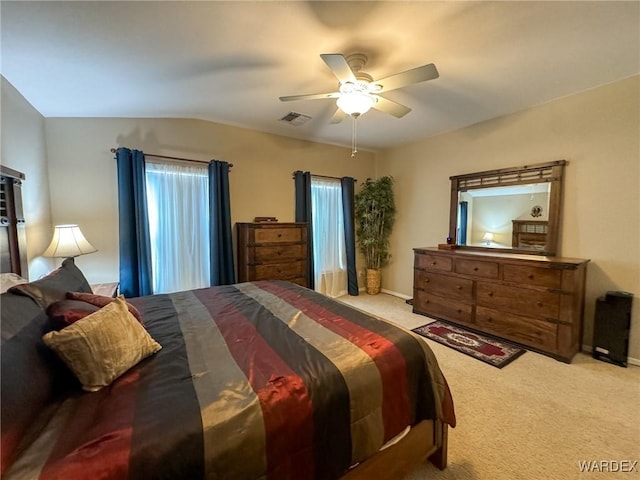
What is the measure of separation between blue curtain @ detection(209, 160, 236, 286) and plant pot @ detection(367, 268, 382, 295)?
2405 mm

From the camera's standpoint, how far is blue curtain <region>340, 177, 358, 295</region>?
4531 millimetres

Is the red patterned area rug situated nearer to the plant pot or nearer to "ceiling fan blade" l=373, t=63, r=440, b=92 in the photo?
the plant pot

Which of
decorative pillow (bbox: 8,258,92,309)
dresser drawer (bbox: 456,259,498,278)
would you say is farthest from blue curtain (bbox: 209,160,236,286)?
dresser drawer (bbox: 456,259,498,278)

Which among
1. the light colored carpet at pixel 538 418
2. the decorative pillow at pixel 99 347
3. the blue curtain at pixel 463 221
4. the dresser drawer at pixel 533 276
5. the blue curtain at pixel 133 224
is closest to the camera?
the decorative pillow at pixel 99 347

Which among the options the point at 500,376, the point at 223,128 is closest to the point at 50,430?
the point at 500,376

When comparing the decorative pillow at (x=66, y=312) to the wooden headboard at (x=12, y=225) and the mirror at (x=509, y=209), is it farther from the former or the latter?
the mirror at (x=509, y=209)

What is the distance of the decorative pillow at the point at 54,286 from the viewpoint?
117 centimetres

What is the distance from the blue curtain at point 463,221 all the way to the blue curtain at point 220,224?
3.13 m

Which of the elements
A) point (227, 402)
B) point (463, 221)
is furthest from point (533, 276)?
point (227, 402)

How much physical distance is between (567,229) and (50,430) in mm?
4059

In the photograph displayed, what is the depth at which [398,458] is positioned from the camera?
4.25ft

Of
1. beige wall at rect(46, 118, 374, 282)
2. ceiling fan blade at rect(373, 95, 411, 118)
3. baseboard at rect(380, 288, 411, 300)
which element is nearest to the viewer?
ceiling fan blade at rect(373, 95, 411, 118)

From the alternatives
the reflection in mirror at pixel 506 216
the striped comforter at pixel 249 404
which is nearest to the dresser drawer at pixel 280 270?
the striped comforter at pixel 249 404

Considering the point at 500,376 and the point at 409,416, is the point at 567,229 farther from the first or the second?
the point at 409,416
